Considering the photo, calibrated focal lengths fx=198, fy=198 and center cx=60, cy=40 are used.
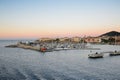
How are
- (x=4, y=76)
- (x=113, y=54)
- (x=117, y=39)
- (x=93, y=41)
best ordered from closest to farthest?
(x=4, y=76) → (x=113, y=54) → (x=117, y=39) → (x=93, y=41)

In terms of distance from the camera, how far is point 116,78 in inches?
812

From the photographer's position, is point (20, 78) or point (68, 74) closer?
point (20, 78)

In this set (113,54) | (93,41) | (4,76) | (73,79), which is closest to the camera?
(73,79)

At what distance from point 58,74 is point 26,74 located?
3.62 meters

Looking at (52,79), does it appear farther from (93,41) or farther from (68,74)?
(93,41)

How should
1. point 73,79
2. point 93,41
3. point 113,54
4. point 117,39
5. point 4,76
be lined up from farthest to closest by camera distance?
point 93,41
point 117,39
point 113,54
point 4,76
point 73,79

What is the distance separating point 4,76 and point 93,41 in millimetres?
115029

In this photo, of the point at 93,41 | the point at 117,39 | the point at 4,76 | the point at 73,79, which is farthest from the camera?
the point at 93,41

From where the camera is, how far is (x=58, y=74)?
22.4 meters

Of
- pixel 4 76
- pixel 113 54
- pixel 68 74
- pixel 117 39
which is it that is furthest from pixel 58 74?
pixel 117 39

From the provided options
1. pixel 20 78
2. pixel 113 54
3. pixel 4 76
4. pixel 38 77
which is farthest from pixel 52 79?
pixel 113 54

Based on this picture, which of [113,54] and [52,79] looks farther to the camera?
[113,54]

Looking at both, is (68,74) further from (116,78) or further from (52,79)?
(116,78)

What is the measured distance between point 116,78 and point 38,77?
321 inches
